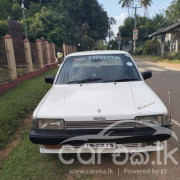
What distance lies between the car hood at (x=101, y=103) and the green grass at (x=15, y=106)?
1.63m

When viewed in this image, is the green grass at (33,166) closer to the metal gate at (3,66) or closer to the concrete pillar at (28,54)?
the metal gate at (3,66)

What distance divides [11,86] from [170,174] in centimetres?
682

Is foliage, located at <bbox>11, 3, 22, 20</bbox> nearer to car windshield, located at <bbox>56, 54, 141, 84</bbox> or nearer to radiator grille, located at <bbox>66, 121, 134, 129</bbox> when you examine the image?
car windshield, located at <bbox>56, 54, 141, 84</bbox>

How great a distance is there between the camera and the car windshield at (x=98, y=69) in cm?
363

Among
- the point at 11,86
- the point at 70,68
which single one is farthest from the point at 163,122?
the point at 11,86

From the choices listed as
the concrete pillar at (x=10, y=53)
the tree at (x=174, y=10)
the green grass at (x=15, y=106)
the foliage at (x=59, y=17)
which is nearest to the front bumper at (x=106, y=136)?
the green grass at (x=15, y=106)

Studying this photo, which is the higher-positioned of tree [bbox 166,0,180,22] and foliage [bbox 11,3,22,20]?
foliage [bbox 11,3,22,20]

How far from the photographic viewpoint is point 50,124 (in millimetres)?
2582

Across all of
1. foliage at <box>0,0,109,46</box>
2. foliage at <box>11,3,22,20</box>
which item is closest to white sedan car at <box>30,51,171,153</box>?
foliage at <box>0,0,109,46</box>

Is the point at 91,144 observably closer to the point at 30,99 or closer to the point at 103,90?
the point at 103,90

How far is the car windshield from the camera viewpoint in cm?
363

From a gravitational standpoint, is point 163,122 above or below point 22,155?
above

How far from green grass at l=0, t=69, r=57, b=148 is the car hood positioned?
1.63m

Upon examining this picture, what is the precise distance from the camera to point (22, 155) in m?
3.21
